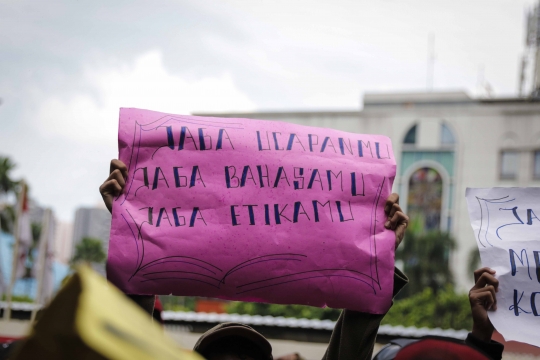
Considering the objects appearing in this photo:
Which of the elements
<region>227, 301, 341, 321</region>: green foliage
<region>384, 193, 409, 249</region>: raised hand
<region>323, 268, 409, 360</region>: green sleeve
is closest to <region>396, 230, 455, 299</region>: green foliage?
<region>227, 301, 341, 321</region>: green foliage

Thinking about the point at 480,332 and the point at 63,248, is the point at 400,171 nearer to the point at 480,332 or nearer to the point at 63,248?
the point at 480,332

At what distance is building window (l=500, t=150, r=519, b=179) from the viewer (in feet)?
139

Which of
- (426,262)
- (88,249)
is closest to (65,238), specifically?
(88,249)

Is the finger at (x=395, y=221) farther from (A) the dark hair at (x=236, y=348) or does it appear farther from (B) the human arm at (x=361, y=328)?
(A) the dark hair at (x=236, y=348)

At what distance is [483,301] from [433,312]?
108 ft

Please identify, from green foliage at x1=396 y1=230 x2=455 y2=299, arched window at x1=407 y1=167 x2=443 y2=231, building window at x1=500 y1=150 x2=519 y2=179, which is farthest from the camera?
arched window at x1=407 y1=167 x2=443 y2=231

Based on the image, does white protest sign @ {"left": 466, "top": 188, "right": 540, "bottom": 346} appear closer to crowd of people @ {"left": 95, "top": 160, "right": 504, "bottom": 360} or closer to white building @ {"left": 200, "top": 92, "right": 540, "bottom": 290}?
crowd of people @ {"left": 95, "top": 160, "right": 504, "bottom": 360}

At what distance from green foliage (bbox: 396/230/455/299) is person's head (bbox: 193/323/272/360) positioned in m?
35.2

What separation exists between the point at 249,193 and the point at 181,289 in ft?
1.24

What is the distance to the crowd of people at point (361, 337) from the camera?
1.72 meters

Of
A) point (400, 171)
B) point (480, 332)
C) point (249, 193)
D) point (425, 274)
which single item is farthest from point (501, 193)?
point (400, 171)

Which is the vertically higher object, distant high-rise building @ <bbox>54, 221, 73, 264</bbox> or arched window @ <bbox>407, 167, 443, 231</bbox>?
arched window @ <bbox>407, 167, 443, 231</bbox>

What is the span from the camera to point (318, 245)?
1937mm

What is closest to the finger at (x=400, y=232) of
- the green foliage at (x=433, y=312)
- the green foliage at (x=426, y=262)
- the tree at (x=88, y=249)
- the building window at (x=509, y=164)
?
the green foliage at (x=433, y=312)
